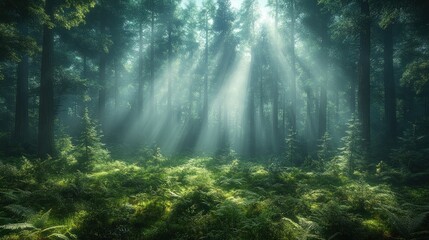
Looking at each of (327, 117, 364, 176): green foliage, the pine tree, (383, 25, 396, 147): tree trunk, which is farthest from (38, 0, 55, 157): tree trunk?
(383, 25, 396, 147): tree trunk

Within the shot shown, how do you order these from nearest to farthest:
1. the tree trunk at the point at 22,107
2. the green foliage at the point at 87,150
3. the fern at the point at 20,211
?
the fern at the point at 20,211, the green foliage at the point at 87,150, the tree trunk at the point at 22,107

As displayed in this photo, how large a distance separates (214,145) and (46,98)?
18095 millimetres

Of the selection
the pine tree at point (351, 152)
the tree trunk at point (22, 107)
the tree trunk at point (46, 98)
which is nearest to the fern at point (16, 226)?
the tree trunk at point (46, 98)

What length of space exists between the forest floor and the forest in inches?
1.6

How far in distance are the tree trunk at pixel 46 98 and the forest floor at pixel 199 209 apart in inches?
141

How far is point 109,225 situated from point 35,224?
145cm

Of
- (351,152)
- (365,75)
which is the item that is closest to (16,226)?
(351,152)

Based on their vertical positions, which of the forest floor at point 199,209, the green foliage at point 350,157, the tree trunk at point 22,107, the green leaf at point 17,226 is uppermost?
the tree trunk at point 22,107

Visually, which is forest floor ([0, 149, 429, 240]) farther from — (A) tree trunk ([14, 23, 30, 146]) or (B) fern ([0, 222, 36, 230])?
(A) tree trunk ([14, 23, 30, 146])

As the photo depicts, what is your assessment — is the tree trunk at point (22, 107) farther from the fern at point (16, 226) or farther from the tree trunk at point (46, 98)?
the fern at point (16, 226)

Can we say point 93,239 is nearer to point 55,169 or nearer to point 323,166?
point 55,169

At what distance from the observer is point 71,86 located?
1795cm

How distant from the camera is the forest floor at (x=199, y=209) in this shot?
229 inches

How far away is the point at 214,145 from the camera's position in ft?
97.1
